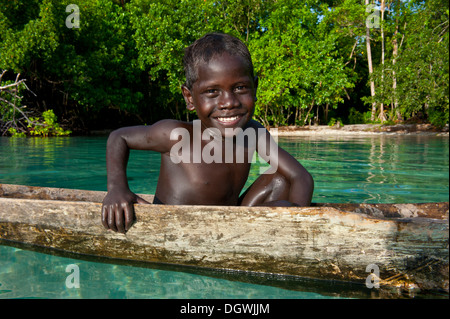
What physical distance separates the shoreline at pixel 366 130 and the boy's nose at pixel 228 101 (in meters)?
12.6

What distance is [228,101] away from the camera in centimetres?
215

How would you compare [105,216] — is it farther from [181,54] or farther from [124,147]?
[181,54]

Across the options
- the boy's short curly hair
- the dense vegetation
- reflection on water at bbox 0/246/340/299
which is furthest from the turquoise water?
the dense vegetation

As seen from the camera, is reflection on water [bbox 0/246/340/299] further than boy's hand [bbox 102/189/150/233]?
No

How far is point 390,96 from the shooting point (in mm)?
15375

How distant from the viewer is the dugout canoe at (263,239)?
180cm

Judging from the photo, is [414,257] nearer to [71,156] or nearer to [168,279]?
[168,279]

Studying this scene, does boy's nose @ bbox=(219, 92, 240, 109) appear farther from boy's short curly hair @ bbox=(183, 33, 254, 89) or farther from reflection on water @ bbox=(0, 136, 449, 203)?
reflection on water @ bbox=(0, 136, 449, 203)

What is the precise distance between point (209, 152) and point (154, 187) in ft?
9.24

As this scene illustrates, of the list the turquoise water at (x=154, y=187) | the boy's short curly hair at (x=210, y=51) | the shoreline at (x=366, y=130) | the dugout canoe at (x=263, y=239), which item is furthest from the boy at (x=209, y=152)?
the shoreline at (x=366, y=130)

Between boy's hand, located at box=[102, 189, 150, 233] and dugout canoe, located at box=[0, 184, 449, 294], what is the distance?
0.04 meters

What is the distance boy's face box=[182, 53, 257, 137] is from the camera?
213cm

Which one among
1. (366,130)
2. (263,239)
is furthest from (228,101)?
(366,130)
